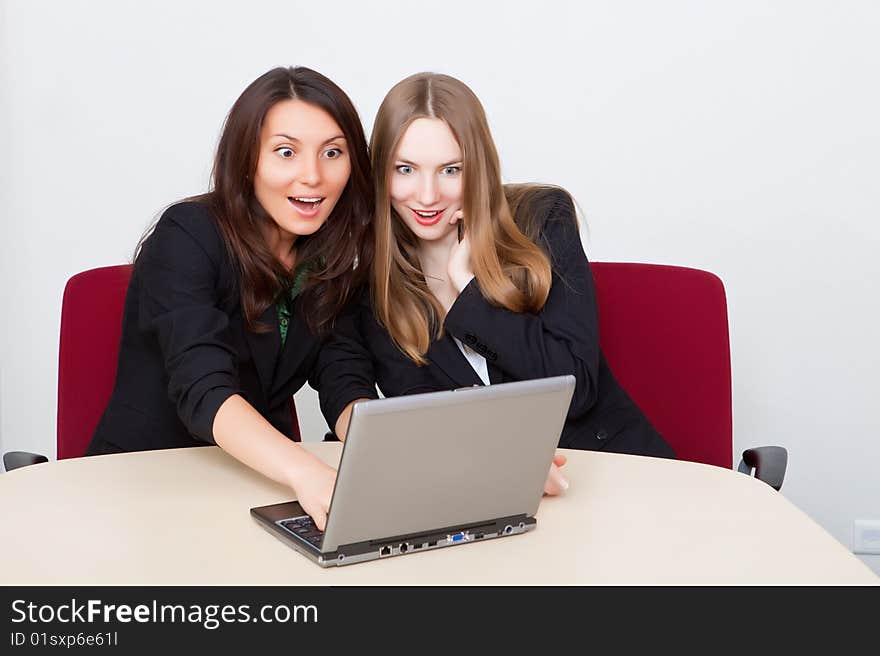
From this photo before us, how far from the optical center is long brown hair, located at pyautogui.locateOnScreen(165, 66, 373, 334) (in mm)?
2217

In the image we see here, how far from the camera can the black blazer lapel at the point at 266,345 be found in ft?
7.51

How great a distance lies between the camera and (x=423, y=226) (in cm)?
240

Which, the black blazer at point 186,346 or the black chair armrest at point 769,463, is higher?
the black blazer at point 186,346

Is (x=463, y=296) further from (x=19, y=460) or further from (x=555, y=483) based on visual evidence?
(x=19, y=460)

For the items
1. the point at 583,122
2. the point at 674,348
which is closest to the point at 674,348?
the point at 674,348

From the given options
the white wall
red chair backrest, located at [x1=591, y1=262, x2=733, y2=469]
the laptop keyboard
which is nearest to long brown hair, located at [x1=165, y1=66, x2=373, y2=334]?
red chair backrest, located at [x1=591, y1=262, x2=733, y2=469]

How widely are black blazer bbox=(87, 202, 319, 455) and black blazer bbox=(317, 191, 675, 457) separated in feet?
0.40

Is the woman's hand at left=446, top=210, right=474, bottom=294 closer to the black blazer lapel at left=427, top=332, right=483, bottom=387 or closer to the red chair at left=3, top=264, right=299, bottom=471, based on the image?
the black blazer lapel at left=427, top=332, right=483, bottom=387

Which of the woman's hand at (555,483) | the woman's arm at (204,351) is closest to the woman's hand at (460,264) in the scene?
the woman's arm at (204,351)

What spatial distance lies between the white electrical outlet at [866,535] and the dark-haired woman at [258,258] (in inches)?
77.2

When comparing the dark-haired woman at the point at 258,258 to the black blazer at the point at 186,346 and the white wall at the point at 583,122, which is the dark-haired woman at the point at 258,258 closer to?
the black blazer at the point at 186,346

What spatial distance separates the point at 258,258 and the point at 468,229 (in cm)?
47

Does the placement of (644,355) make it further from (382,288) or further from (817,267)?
(817,267)

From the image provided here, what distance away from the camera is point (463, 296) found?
7.80 feet
